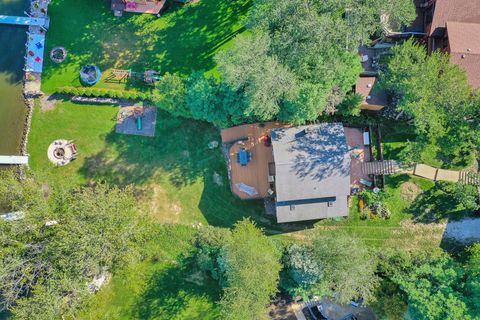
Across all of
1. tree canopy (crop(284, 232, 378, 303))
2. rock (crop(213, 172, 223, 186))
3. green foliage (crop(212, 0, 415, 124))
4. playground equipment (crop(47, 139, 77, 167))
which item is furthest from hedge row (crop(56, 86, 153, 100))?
tree canopy (crop(284, 232, 378, 303))

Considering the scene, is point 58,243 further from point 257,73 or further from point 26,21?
point 26,21

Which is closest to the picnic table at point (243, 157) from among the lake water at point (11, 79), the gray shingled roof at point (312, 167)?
the gray shingled roof at point (312, 167)

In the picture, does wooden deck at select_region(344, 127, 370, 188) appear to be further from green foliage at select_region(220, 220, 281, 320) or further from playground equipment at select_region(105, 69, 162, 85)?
playground equipment at select_region(105, 69, 162, 85)

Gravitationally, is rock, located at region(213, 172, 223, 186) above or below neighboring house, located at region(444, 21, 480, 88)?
below

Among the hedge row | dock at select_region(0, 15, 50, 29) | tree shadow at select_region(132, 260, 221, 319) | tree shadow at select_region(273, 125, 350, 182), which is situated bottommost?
tree shadow at select_region(132, 260, 221, 319)

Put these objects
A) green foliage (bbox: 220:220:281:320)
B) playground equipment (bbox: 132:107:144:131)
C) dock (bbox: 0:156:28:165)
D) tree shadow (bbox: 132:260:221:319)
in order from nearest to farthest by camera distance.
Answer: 1. green foliage (bbox: 220:220:281:320)
2. tree shadow (bbox: 132:260:221:319)
3. playground equipment (bbox: 132:107:144:131)
4. dock (bbox: 0:156:28:165)
